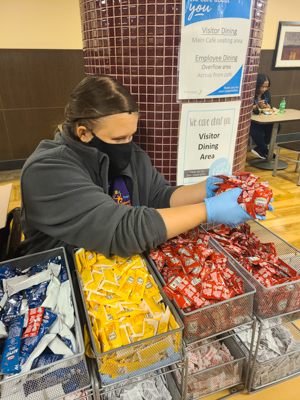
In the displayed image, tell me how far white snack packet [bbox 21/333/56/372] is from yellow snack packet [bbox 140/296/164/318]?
31 centimetres

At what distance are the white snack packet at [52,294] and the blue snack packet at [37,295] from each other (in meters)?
0.02

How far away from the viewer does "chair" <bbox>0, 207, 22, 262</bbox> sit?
58.6 inches

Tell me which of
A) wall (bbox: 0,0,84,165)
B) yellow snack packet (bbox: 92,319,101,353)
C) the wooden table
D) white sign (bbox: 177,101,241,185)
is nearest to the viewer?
yellow snack packet (bbox: 92,319,101,353)

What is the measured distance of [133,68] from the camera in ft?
4.77

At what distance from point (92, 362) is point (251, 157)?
520 cm

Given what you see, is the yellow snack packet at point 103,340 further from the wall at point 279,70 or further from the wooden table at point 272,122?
the wall at point 279,70

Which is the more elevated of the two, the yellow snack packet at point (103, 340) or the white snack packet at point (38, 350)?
the white snack packet at point (38, 350)

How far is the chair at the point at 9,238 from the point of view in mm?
1487

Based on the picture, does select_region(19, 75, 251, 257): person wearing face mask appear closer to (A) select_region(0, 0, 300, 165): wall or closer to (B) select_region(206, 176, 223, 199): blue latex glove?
(B) select_region(206, 176, 223, 199): blue latex glove

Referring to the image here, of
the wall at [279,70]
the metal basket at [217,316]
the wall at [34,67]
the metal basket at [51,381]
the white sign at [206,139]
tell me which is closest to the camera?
the metal basket at [51,381]

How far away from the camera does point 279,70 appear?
18.8 feet

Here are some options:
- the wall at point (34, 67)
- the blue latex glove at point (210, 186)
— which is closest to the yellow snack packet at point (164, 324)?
the blue latex glove at point (210, 186)

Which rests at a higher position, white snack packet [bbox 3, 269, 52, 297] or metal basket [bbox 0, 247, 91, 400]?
white snack packet [bbox 3, 269, 52, 297]

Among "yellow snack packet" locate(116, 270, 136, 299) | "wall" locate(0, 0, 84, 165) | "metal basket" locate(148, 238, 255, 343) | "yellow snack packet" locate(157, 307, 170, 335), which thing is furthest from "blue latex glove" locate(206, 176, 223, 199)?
"wall" locate(0, 0, 84, 165)
